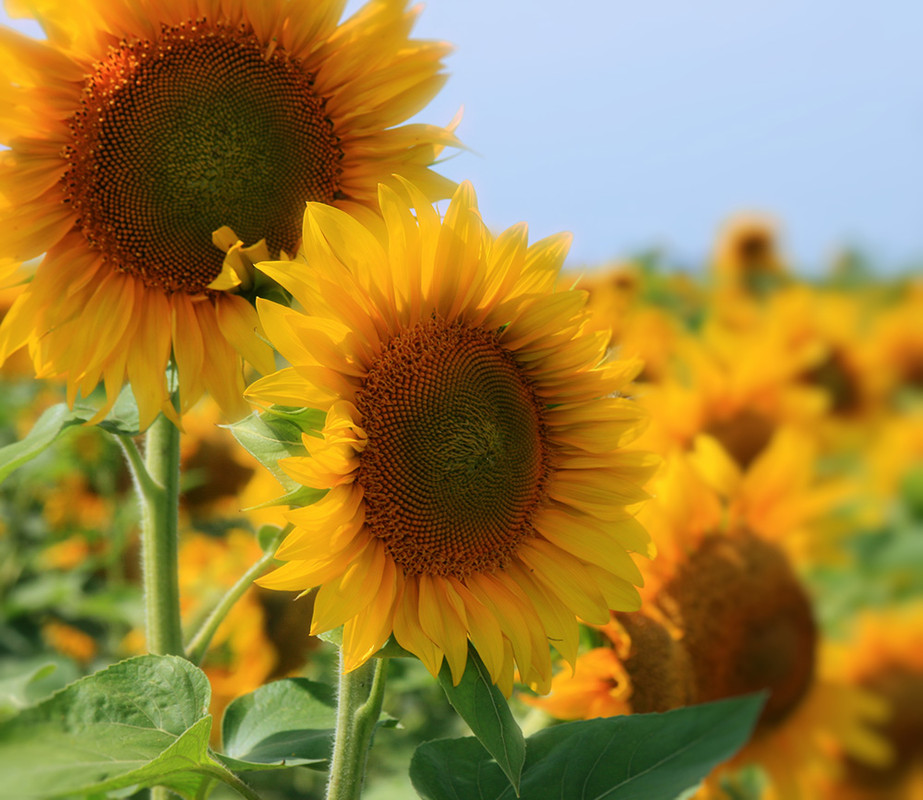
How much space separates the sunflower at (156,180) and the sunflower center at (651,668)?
30.6 inches

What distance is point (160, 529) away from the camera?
131 centimetres

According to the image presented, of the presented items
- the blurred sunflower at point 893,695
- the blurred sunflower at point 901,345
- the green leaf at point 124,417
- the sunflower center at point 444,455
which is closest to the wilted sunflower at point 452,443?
the sunflower center at point 444,455

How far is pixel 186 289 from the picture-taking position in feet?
4.03

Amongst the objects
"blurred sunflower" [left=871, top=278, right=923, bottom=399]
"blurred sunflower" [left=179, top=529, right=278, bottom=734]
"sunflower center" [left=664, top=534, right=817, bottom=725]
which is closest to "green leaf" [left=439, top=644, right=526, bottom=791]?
"sunflower center" [left=664, top=534, right=817, bottom=725]

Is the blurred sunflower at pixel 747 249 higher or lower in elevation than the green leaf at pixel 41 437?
higher

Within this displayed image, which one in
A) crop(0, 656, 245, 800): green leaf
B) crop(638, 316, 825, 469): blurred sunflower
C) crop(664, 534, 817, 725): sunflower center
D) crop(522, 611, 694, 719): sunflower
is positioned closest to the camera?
crop(0, 656, 245, 800): green leaf

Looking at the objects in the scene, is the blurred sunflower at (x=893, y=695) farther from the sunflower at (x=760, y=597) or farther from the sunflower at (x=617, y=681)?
the sunflower at (x=617, y=681)

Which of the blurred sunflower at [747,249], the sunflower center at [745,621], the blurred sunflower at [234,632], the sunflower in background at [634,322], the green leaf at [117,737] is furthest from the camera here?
the blurred sunflower at [747,249]

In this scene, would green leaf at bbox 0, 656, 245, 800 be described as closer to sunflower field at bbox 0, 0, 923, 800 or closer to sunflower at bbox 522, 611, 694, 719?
sunflower field at bbox 0, 0, 923, 800

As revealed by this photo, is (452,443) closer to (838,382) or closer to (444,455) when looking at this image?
(444,455)

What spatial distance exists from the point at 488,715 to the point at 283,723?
1.14ft

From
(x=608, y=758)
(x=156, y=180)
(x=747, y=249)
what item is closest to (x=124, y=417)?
(x=156, y=180)

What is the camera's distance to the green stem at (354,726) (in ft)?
3.44

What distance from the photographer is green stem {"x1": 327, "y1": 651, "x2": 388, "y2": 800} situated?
1050mm
